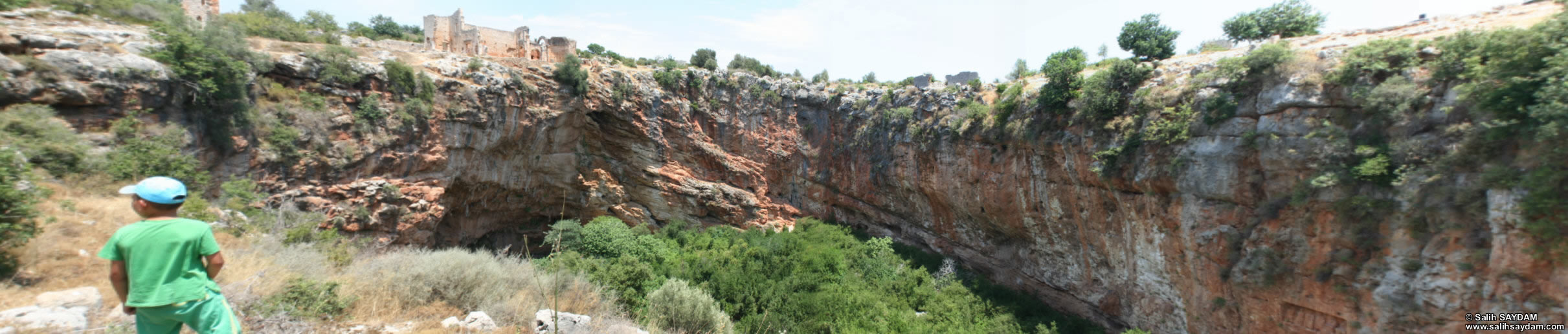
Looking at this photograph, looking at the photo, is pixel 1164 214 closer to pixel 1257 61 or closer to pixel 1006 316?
pixel 1257 61

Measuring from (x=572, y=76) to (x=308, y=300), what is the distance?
44.3 feet

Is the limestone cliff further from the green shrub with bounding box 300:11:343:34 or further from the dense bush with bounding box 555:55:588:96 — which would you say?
the green shrub with bounding box 300:11:343:34

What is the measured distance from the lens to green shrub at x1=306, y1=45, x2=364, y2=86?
47.0ft

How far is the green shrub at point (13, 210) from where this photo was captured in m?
5.96

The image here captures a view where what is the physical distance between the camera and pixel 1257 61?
10.6m

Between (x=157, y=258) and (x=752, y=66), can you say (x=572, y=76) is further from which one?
(x=157, y=258)

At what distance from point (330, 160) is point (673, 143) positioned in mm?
10325

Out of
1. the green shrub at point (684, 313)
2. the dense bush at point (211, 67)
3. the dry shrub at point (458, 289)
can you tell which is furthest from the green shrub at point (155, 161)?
the green shrub at point (684, 313)

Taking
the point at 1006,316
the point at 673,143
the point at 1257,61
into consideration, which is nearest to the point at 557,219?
the point at 673,143

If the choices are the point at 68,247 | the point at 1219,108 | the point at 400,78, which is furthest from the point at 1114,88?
the point at 400,78

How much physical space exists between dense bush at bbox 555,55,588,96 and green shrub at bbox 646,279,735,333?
10424mm

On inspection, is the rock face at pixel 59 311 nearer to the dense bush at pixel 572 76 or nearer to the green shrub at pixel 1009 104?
the dense bush at pixel 572 76

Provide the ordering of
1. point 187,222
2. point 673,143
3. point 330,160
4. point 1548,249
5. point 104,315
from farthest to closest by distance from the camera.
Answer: point 673,143
point 330,160
point 1548,249
point 104,315
point 187,222

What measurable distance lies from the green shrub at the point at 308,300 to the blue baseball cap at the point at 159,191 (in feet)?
10.5
